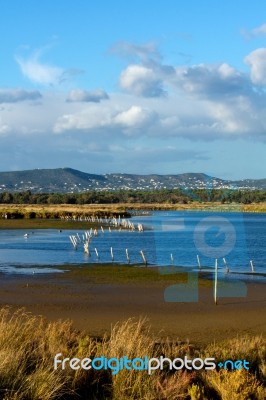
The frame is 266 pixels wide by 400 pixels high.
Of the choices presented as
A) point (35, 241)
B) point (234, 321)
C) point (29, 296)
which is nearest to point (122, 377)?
point (234, 321)

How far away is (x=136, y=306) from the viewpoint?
21.2m

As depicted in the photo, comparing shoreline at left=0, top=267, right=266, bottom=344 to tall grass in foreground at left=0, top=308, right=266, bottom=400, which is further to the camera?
shoreline at left=0, top=267, right=266, bottom=344

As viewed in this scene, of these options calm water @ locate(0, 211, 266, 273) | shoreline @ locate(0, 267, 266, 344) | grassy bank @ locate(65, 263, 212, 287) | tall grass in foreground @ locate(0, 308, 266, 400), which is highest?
tall grass in foreground @ locate(0, 308, 266, 400)

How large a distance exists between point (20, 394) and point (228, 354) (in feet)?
12.3

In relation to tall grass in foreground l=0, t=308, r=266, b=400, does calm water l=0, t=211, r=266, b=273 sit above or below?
below

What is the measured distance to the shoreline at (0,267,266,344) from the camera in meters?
16.7

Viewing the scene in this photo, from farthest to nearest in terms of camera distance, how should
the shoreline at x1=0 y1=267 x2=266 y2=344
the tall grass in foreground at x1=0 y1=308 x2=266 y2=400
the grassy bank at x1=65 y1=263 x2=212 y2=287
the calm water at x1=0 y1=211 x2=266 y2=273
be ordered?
the calm water at x1=0 y1=211 x2=266 y2=273 < the grassy bank at x1=65 y1=263 x2=212 y2=287 < the shoreline at x1=0 y1=267 x2=266 y2=344 < the tall grass in foreground at x1=0 y1=308 x2=266 y2=400

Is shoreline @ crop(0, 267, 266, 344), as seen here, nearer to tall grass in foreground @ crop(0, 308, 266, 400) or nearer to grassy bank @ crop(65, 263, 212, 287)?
grassy bank @ crop(65, 263, 212, 287)

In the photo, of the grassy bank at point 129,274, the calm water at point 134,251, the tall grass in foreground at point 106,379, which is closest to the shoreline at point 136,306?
the grassy bank at point 129,274

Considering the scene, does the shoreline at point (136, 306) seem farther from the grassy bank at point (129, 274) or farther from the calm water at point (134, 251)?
the calm water at point (134, 251)

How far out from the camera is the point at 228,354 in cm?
985

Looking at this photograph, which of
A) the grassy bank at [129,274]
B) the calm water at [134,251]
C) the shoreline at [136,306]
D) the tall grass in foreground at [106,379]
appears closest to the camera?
the tall grass in foreground at [106,379]

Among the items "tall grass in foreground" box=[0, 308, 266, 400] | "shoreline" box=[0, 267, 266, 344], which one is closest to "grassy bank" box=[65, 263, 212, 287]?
"shoreline" box=[0, 267, 266, 344]

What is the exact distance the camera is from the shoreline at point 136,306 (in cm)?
1673
